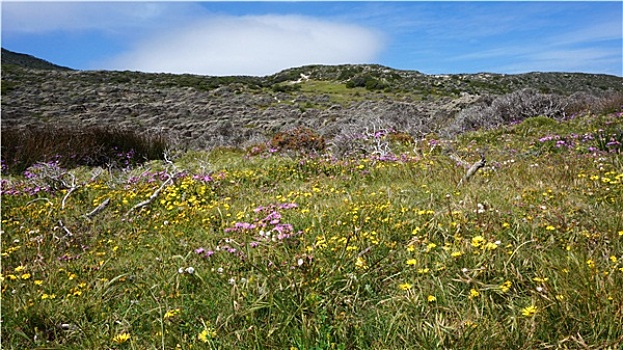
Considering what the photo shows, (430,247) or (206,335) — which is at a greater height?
(430,247)

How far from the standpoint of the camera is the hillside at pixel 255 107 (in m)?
14.9

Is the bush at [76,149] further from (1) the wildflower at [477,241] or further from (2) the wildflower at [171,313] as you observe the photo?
(1) the wildflower at [477,241]

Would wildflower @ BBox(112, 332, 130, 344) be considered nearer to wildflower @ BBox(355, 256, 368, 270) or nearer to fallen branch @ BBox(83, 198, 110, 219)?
wildflower @ BBox(355, 256, 368, 270)

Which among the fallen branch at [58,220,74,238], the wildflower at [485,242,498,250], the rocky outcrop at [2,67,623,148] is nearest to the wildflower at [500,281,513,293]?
the wildflower at [485,242,498,250]

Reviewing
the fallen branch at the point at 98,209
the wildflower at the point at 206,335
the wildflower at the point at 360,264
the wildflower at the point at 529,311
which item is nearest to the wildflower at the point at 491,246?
the wildflower at the point at 529,311

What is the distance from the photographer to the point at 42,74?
49125 mm

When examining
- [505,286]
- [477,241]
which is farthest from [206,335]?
[477,241]

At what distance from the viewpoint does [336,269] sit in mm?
2838

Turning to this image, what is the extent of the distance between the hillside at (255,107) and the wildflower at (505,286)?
29.4 ft

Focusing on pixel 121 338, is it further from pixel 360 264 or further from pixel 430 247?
pixel 430 247

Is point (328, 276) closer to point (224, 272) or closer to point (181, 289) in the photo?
point (224, 272)

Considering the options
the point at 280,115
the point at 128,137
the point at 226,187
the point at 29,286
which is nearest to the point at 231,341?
the point at 29,286

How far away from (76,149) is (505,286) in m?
10.9

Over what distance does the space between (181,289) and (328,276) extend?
0.98m
